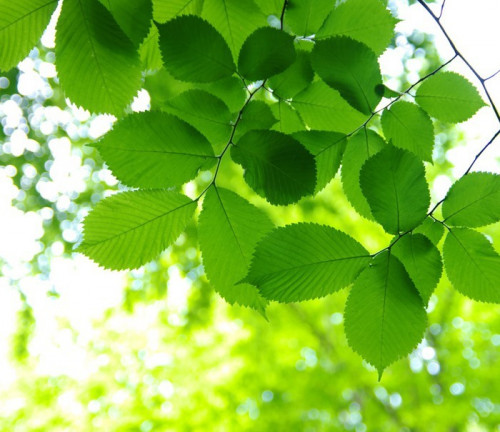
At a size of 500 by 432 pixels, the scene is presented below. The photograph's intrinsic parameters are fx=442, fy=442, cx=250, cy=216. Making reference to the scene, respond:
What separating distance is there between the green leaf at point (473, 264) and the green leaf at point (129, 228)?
40cm

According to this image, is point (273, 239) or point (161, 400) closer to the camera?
point (273, 239)

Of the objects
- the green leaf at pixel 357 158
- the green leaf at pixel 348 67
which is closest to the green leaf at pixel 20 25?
the green leaf at pixel 348 67

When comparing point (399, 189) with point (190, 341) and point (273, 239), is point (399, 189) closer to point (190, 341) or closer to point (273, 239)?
point (273, 239)

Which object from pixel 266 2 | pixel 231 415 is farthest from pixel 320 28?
pixel 231 415

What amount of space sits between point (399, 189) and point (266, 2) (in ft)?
1.28

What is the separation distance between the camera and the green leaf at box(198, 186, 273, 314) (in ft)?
2.06

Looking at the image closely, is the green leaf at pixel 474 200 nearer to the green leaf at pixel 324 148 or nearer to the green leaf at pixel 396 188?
the green leaf at pixel 396 188

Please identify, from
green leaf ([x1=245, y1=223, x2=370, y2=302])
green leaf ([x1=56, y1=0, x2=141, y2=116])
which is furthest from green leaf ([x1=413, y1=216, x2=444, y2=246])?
green leaf ([x1=56, y1=0, x2=141, y2=116])

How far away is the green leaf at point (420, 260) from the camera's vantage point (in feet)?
1.96

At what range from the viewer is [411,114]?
0.73 metres

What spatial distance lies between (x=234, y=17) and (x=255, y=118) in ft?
0.55

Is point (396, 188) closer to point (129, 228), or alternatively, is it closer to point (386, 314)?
point (386, 314)

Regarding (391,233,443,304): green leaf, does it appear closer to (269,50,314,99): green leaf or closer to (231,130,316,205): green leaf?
(231,130,316,205): green leaf

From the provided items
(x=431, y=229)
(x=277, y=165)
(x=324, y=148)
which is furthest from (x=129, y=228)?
(x=431, y=229)
